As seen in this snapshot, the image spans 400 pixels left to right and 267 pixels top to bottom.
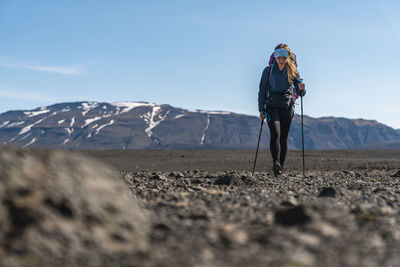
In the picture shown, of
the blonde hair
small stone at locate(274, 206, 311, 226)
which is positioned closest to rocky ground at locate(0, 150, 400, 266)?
small stone at locate(274, 206, 311, 226)

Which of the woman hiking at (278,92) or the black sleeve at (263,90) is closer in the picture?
the woman hiking at (278,92)

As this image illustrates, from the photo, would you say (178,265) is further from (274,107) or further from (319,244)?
(274,107)

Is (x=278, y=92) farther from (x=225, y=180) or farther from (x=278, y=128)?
(x=225, y=180)

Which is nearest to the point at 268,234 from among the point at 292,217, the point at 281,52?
the point at 292,217

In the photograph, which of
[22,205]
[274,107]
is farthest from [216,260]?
[274,107]

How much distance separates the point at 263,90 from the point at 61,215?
6966mm

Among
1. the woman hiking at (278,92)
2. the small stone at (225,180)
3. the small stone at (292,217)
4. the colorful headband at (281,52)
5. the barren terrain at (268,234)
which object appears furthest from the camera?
the woman hiking at (278,92)

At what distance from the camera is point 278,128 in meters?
9.18

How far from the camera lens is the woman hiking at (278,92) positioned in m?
9.12

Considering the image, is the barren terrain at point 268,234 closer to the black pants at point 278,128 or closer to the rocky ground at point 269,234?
the rocky ground at point 269,234

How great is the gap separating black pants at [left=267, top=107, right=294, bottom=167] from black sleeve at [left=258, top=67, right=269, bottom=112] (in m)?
0.21

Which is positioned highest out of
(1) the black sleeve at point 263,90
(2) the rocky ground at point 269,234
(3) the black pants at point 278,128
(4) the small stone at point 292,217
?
(1) the black sleeve at point 263,90

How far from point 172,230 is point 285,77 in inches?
257

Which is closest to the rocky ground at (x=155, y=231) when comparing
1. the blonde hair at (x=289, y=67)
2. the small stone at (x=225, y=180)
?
the small stone at (x=225, y=180)
